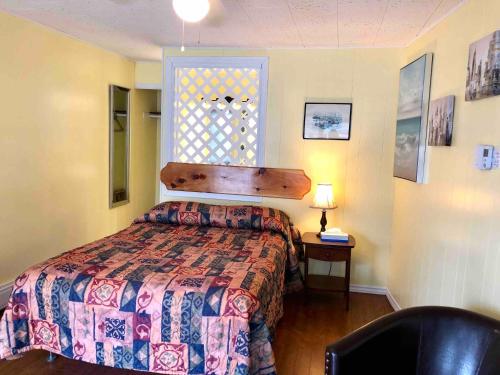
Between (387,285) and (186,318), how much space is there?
7.49ft

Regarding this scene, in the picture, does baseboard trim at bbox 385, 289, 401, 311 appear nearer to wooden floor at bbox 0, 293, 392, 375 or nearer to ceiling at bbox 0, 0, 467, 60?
wooden floor at bbox 0, 293, 392, 375

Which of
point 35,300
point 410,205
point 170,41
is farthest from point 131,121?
point 410,205

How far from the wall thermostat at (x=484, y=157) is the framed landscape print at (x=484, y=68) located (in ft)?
0.78

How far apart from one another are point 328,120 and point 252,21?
44.9 inches

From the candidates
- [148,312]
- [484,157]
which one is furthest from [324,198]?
[148,312]

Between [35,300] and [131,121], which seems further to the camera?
[131,121]

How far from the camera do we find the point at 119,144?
177 inches

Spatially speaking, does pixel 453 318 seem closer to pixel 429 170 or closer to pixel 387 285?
pixel 429 170

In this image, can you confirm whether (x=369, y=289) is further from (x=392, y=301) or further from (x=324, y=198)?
(x=324, y=198)

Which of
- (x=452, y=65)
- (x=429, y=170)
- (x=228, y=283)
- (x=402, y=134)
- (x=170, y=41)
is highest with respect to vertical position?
(x=170, y=41)

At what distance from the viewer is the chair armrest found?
1.41 meters

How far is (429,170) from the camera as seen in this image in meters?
2.60

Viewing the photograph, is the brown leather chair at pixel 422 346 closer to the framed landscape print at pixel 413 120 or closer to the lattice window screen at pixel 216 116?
the framed landscape print at pixel 413 120

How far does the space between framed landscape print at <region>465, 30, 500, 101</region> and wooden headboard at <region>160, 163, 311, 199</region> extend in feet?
5.81
